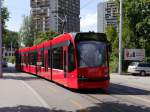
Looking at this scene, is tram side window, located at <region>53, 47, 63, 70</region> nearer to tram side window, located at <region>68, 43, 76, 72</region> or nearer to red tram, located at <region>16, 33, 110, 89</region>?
red tram, located at <region>16, 33, 110, 89</region>

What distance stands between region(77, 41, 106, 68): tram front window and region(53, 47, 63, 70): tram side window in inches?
129

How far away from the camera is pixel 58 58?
2759 cm

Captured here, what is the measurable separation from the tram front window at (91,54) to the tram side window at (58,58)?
329 centimetres

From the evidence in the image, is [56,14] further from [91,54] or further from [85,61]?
[85,61]

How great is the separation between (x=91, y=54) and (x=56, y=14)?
210ft

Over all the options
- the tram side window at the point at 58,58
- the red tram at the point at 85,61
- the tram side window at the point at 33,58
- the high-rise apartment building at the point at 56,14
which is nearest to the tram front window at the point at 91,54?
the red tram at the point at 85,61

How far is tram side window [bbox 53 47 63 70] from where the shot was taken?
87.5 feet

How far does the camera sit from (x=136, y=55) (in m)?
60.3

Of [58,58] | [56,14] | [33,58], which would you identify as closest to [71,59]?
[58,58]

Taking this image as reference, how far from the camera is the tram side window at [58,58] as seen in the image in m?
26.7

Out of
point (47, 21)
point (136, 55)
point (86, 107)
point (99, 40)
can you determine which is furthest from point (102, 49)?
point (47, 21)

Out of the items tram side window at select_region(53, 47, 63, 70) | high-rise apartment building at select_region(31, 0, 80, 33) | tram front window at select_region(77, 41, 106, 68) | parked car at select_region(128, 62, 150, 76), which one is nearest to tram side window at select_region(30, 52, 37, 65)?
tram side window at select_region(53, 47, 63, 70)

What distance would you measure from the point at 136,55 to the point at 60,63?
34559 millimetres

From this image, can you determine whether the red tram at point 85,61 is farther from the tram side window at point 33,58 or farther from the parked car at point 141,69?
the parked car at point 141,69
